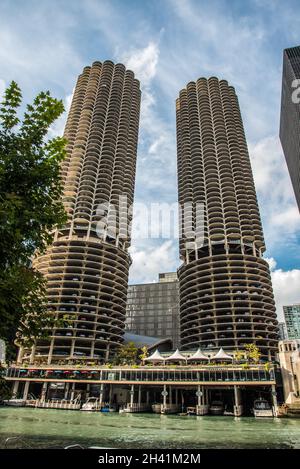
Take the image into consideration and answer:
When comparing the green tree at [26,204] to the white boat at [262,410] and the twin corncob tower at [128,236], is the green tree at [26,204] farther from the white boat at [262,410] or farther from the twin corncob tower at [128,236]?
the twin corncob tower at [128,236]

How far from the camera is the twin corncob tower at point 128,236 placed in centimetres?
10106

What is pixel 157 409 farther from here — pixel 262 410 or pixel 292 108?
pixel 292 108

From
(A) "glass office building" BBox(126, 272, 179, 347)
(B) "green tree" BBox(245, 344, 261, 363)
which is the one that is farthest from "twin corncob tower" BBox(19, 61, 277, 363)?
(A) "glass office building" BBox(126, 272, 179, 347)

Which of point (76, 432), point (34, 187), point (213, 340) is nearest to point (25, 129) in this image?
point (34, 187)

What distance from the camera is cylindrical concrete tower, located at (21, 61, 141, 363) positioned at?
98.0 meters

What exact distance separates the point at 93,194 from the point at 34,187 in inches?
4388

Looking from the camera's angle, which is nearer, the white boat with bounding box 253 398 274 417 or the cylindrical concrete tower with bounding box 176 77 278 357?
the white boat with bounding box 253 398 274 417

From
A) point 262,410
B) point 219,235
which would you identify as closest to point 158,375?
point 262,410

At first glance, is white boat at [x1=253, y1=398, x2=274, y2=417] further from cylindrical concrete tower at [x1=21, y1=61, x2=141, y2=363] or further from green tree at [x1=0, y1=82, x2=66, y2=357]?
green tree at [x1=0, y1=82, x2=66, y2=357]

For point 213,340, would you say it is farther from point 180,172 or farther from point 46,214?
point 46,214

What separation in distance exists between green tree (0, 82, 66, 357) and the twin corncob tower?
260ft

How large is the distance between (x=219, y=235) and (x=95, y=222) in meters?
45.2

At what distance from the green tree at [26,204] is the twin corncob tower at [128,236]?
7915 cm

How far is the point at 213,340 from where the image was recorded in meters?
102
